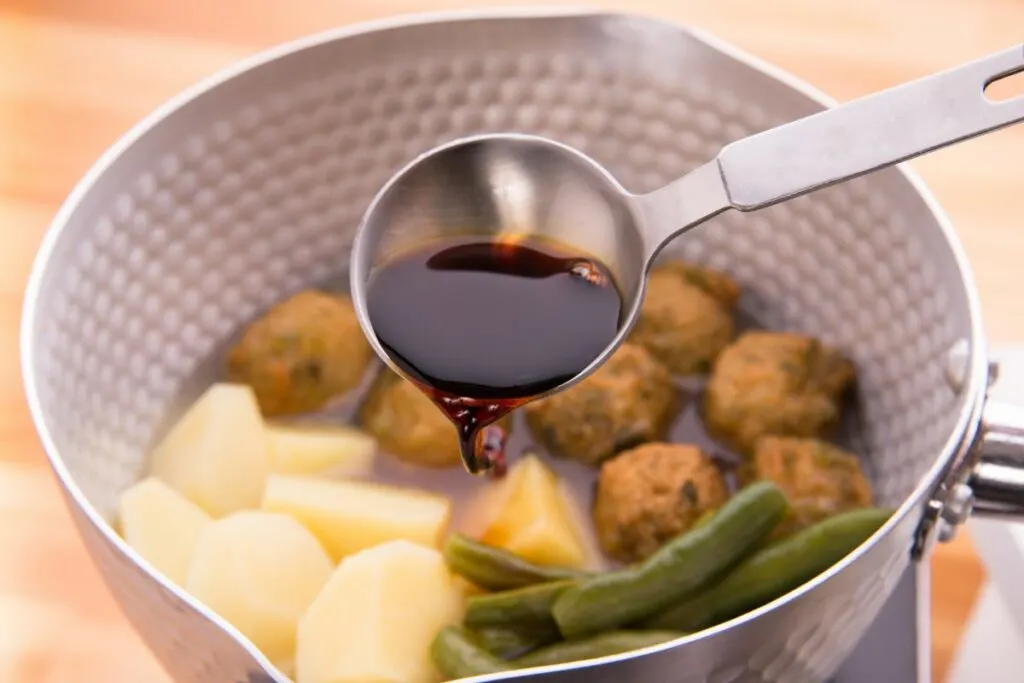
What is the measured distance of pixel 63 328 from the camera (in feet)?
4.06

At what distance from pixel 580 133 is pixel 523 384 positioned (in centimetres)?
59

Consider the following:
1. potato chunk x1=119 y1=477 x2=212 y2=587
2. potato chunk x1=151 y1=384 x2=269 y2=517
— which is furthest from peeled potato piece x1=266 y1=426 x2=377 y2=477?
potato chunk x1=119 y1=477 x2=212 y2=587

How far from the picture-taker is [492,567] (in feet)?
3.96

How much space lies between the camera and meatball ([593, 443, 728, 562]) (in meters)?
1.24

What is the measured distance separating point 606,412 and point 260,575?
45cm

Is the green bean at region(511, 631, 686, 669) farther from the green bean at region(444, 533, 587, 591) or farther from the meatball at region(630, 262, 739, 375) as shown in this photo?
the meatball at region(630, 262, 739, 375)

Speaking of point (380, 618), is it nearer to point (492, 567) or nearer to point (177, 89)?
point (492, 567)

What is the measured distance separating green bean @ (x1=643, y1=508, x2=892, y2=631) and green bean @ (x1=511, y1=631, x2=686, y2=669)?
3 cm

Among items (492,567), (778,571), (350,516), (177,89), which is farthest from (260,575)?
(177,89)

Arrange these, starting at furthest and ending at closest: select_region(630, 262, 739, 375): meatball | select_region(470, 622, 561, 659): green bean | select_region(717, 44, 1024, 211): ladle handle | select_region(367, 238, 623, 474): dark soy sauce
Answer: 1. select_region(630, 262, 739, 375): meatball
2. select_region(470, 622, 561, 659): green bean
3. select_region(367, 238, 623, 474): dark soy sauce
4. select_region(717, 44, 1024, 211): ladle handle

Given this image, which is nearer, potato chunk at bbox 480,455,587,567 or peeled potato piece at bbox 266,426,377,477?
potato chunk at bbox 480,455,587,567

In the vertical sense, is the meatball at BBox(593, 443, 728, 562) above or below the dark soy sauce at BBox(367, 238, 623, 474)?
below

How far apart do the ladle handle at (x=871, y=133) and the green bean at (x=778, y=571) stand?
0.39m

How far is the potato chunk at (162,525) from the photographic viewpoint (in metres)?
1.20
